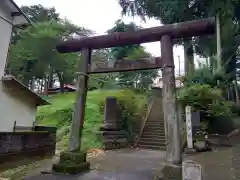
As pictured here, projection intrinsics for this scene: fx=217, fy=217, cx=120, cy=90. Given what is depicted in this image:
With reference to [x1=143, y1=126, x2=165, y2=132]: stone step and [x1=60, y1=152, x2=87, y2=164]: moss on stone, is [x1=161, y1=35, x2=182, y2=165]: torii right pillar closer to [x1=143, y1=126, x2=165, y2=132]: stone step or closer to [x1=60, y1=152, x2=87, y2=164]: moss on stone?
[x1=60, y1=152, x2=87, y2=164]: moss on stone

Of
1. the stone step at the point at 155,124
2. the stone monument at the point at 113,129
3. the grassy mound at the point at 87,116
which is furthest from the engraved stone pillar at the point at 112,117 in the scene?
the stone step at the point at 155,124

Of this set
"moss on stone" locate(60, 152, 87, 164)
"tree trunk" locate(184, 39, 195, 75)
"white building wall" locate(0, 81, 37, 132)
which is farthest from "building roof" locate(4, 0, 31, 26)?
"tree trunk" locate(184, 39, 195, 75)

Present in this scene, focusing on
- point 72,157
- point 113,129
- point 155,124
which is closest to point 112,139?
point 113,129

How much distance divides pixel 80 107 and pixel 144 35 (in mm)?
3093

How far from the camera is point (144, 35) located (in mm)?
6727

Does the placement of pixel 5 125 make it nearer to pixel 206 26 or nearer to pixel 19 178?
pixel 19 178

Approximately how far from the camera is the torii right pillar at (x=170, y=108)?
568 cm

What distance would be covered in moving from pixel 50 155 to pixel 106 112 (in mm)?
4571

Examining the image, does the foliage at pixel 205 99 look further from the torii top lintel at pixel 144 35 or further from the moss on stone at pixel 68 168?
the moss on stone at pixel 68 168

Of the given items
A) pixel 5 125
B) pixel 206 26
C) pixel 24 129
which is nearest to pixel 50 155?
pixel 24 129

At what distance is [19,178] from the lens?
248 inches

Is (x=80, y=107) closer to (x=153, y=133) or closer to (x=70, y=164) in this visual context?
(x=70, y=164)

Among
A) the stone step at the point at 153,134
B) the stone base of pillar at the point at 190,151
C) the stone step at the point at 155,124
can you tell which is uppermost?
the stone step at the point at 155,124

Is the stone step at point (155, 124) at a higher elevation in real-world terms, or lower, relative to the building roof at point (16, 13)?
lower
